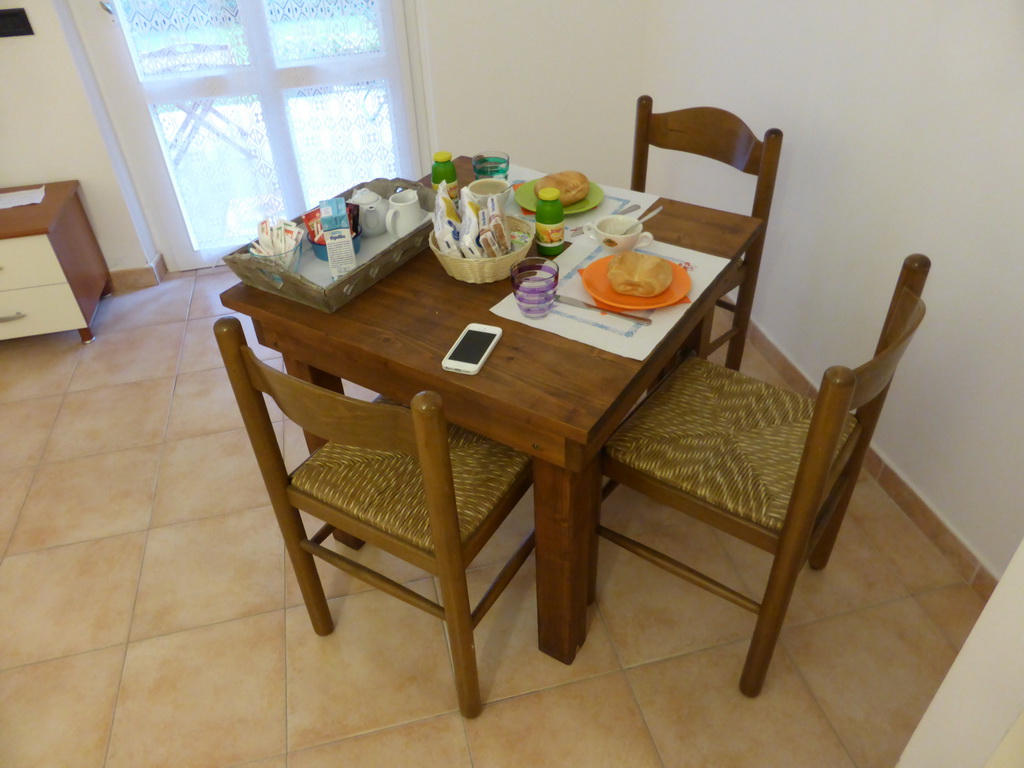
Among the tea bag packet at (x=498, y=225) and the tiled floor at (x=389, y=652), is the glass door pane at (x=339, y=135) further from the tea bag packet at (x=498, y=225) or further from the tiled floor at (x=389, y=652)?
the tea bag packet at (x=498, y=225)

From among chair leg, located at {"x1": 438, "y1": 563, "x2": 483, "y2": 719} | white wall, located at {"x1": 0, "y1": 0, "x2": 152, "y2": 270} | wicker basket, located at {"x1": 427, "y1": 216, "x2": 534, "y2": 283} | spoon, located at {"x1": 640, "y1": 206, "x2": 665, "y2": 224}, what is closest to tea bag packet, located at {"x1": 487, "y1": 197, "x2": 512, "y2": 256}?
wicker basket, located at {"x1": 427, "y1": 216, "x2": 534, "y2": 283}

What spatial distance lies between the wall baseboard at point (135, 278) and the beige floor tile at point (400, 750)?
2.20 meters

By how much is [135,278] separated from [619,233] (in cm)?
226

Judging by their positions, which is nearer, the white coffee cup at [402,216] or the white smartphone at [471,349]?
the white smartphone at [471,349]

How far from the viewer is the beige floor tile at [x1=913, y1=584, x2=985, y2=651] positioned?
63.1 inches

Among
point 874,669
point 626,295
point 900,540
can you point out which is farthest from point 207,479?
point 900,540

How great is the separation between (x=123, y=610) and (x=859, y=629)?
172cm

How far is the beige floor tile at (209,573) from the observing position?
1.71 meters

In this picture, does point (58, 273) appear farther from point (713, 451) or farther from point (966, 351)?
point (966, 351)

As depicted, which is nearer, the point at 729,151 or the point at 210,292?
the point at 729,151

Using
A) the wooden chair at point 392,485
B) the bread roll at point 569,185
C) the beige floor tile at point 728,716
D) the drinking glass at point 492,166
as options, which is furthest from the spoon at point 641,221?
the beige floor tile at point 728,716

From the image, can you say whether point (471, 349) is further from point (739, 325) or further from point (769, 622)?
point (739, 325)

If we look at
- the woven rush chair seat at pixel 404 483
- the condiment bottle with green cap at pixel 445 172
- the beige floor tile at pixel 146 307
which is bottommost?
the beige floor tile at pixel 146 307

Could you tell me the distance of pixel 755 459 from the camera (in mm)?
1371
